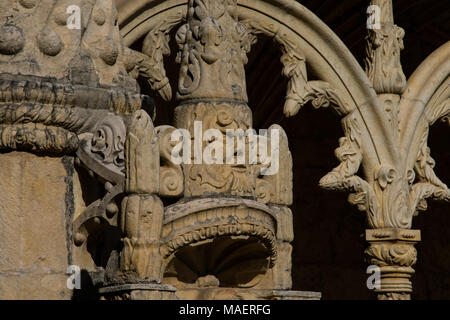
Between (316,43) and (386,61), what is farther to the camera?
(386,61)

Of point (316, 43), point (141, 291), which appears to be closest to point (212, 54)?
point (141, 291)

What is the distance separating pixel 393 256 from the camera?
29.8 feet

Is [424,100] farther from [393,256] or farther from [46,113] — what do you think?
[46,113]

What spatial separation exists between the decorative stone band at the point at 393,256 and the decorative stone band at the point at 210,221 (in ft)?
12.9

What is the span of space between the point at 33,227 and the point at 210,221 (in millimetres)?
685

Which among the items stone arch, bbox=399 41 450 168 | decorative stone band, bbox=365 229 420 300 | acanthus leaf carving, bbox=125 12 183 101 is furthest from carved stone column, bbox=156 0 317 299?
stone arch, bbox=399 41 450 168

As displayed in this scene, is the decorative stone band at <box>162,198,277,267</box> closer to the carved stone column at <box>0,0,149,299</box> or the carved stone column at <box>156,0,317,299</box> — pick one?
the carved stone column at <box>156,0,317,299</box>

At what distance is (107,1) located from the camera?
5.49 metres

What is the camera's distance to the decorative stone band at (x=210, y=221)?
5.07 m

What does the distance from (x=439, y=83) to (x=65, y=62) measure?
4.78 meters

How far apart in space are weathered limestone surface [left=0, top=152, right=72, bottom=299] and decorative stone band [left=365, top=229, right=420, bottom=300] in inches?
168

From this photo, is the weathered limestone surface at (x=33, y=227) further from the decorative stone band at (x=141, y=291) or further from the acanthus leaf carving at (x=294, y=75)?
the acanthus leaf carving at (x=294, y=75)
